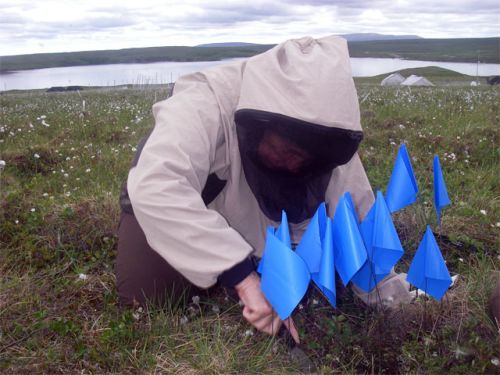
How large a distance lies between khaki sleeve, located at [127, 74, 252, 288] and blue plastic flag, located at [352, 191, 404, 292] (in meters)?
0.56

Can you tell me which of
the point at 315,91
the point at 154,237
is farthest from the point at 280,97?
the point at 154,237

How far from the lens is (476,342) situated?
8.00 feet

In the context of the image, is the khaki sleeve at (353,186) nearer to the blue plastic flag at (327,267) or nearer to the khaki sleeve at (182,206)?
the khaki sleeve at (182,206)

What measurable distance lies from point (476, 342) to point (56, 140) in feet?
19.5

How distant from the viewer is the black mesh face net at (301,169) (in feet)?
7.87

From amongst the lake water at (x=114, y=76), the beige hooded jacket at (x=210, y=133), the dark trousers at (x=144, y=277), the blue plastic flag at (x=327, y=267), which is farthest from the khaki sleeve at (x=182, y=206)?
the lake water at (x=114, y=76)

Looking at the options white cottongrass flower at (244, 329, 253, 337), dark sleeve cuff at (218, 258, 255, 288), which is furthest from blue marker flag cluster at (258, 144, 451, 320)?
white cottongrass flower at (244, 329, 253, 337)

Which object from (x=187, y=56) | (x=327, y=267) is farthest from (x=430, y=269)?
(x=187, y=56)

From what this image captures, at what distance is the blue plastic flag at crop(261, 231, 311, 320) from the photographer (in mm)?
2051

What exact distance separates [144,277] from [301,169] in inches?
46.2

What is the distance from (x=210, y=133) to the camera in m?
2.68

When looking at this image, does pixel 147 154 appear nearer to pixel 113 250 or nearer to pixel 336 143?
pixel 336 143

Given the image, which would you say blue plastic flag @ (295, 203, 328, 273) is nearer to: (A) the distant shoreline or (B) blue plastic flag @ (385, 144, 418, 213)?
(B) blue plastic flag @ (385, 144, 418, 213)

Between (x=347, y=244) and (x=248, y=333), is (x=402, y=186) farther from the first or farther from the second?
(x=248, y=333)
